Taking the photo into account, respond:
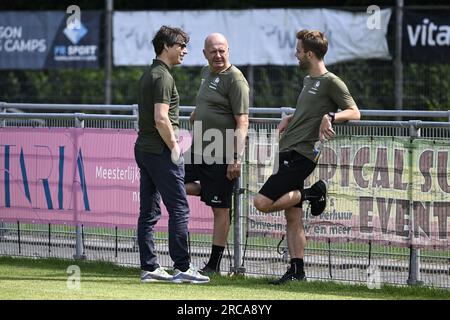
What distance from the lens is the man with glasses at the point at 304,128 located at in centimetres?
1078

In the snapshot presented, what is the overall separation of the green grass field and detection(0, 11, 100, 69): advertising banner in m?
11.0

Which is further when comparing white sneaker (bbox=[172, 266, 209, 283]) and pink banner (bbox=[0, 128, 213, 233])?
pink banner (bbox=[0, 128, 213, 233])

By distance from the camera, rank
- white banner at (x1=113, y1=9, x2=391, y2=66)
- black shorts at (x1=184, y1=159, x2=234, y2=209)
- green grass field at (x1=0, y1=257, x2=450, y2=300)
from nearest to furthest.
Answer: green grass field at (x1=0, y1=257, x2=450, y2=300) → black shorts at (x1=184, y1=159, x2=234, y2=209) → white banner at (x1=113, y1=9, x2=391, y2=66)

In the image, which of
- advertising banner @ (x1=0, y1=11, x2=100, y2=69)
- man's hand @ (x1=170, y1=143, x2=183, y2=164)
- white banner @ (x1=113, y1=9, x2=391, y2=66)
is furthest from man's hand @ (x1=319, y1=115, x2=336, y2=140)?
advertising banner @ (x1=0, y1=11, x2=100, y2=69)

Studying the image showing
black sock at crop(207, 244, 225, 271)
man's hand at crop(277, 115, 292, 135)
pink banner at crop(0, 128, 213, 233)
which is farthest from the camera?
pink banner at crop(0, 128, 213, 233)

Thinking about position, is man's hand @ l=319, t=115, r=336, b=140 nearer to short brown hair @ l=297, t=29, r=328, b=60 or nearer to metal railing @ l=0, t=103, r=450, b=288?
metal railing @ l=0, t=103, r=450, b=288

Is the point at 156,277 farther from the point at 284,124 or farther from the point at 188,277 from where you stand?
the point at 284,124

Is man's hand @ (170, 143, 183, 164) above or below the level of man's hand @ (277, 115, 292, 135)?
below

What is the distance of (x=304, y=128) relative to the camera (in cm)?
1089

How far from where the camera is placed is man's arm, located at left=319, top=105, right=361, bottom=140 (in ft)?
34.8

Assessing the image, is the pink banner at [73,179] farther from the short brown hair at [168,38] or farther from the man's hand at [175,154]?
the short brown hair at [168,38]

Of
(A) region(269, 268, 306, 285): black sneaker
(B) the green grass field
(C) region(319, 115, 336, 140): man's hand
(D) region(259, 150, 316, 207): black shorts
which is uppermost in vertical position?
(C) region(319, 115, 336, 140): man's hand
